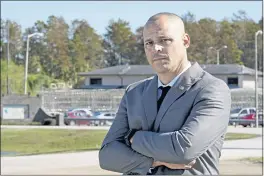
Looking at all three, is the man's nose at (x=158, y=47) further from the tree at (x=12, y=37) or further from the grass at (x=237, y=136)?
the tree at (x=12, y=37)

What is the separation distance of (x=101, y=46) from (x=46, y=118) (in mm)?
34215

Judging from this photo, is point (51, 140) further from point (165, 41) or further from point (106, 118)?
point (165, 41)

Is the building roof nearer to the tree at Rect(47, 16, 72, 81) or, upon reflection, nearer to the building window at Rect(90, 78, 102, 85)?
the building window at Rect(90, 78, 102, 85)

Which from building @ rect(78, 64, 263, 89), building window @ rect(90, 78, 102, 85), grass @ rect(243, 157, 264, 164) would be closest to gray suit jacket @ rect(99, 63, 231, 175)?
grass @ rect(243, 157, 264, 164)

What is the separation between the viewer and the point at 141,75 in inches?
2346

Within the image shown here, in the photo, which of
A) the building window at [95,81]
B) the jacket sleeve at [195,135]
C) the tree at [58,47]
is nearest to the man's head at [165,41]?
the jacket sleeve at [195,135]

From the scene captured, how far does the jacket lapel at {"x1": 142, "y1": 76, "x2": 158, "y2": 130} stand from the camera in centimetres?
287

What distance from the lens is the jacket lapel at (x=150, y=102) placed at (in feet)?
9.40

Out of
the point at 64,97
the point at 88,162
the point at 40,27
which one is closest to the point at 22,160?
the point at 88,162

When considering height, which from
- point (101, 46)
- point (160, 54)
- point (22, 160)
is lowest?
point (22, 160)

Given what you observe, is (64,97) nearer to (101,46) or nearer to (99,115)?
(99,115)

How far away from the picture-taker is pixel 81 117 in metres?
42.7

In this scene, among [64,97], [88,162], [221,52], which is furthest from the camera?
[221,52]

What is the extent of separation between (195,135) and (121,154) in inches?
14.6
